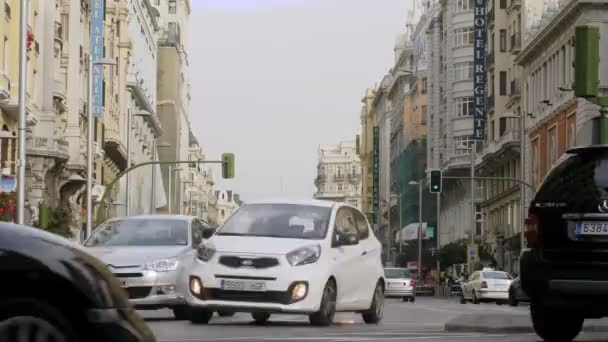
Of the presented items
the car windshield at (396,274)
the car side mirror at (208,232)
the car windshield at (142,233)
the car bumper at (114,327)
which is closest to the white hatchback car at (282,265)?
the car side mirror at (208,232)

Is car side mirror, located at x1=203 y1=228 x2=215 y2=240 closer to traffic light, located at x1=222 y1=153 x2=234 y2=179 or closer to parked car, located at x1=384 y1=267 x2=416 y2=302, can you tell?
traffic light, located at x1=222 y1=153 x2=234 y2=179

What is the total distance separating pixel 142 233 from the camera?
2156 cm

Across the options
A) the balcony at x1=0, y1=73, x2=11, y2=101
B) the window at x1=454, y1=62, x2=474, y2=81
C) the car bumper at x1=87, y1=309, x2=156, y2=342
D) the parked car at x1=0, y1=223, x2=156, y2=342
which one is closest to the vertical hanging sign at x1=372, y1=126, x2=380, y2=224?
the window at x1=454, y1=62, x2=474, y2=81

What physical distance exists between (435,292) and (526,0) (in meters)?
23.5

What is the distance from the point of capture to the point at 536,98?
82.3 m

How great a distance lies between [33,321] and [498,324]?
10327 mm

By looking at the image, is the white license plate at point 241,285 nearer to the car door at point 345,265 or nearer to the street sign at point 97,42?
the car door at point 345,265

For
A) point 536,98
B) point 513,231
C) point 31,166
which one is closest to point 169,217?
point 31,166

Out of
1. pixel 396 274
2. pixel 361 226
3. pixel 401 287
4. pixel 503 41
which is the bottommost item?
pixel 401 287

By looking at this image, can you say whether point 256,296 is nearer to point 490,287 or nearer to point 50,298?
point 50,298

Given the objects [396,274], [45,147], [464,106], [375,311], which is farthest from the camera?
[464,106]

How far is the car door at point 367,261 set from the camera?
1962cm

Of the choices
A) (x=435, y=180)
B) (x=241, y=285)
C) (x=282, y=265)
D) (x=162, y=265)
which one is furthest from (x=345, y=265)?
(x=435, y=180)

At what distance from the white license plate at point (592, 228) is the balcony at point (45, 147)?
47.5 m
